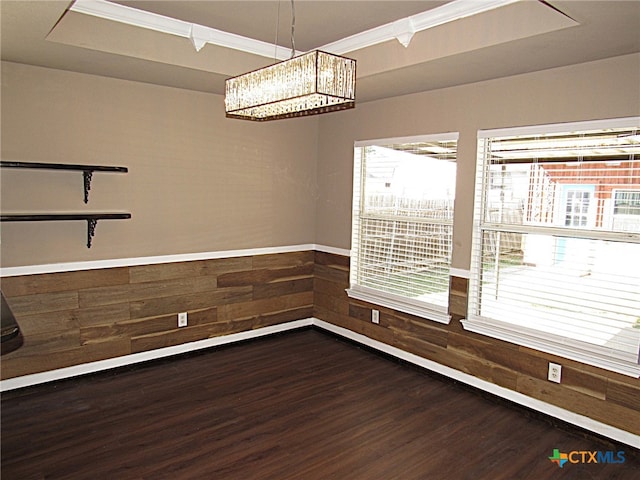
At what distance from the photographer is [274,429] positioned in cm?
313

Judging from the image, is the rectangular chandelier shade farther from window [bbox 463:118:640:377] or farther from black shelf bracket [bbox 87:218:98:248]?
black shelf bracket [bbox 87:218:98:248]

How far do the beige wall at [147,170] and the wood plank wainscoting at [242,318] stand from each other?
217 mm

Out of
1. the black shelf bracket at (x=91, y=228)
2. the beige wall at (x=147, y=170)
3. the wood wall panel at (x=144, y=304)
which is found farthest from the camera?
the black shelf bracket at (x=91, y=228)

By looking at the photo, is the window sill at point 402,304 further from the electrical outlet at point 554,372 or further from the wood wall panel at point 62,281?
the wood wall panel at point 62,281

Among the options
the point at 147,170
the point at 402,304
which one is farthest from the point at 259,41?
the point at 402,304

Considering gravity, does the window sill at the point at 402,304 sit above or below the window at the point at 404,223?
below

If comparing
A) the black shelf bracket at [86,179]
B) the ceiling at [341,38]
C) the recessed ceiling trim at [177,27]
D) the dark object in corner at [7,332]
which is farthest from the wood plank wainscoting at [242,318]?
the dark object in corner at [7,332]

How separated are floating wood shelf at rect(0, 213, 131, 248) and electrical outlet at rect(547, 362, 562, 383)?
3.22 m

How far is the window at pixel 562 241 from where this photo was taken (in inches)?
115

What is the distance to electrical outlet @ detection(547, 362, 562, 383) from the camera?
3.22 metres

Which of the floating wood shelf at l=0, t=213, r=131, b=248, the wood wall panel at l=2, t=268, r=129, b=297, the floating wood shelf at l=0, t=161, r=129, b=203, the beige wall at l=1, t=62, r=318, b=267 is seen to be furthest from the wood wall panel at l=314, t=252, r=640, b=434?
the floating wood shelf at l=0, t=161, r=129, b=203

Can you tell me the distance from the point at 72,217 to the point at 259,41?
1.86 m

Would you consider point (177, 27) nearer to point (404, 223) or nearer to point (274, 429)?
point (404, 223)

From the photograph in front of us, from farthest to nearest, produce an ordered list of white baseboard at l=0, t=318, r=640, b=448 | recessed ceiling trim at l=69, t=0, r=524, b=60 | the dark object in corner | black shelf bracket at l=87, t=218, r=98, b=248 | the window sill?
the window sill → black shelf bracket at l=87, t=218, r=98, b=248 → white baseboard at l=0, t=318, r=640, b=448 → recessed ceiling trim at l=69, t=0, r=524, b=60 → the dark object in corner
